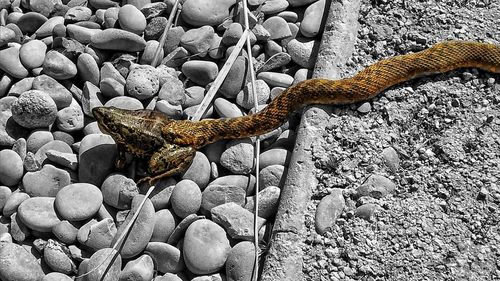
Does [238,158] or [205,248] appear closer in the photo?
[205,248]

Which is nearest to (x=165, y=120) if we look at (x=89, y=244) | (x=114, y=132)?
(x=114, y=132)

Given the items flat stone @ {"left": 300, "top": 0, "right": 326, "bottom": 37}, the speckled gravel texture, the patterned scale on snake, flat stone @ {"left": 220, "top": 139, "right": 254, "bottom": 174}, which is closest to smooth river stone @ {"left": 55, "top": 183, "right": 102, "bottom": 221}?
the patterned scale on snake

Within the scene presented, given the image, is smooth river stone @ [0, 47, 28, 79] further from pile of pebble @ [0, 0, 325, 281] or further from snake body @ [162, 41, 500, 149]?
snake body @ [162, 41, 500, 149]

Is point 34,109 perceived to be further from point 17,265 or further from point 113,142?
point 17,265

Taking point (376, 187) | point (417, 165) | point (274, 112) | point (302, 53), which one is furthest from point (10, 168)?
point (417, 165)

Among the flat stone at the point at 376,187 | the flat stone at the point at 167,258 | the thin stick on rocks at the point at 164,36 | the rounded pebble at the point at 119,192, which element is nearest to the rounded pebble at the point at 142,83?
the thin stick on rocks at the point at 164,36
